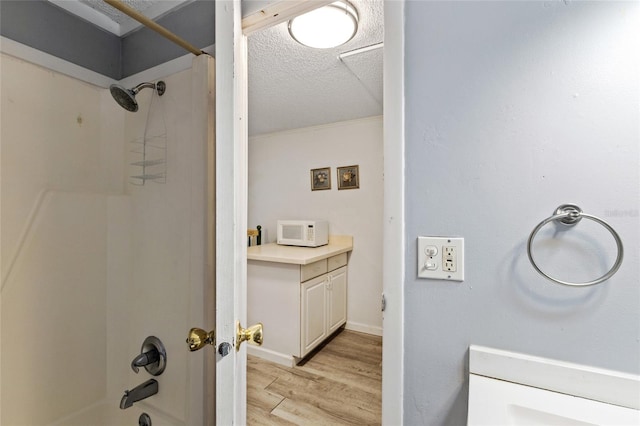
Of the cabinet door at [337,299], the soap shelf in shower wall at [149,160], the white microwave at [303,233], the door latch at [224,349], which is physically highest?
the soap shelf in shower wall at [149,160]

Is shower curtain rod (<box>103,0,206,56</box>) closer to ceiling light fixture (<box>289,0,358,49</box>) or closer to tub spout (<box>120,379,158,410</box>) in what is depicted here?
ceiling light fixture (<box>289,0,358,49</box>)

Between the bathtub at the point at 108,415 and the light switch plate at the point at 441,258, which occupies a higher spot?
the light switch plate at the point at 441,258

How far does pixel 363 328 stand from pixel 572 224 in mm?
2662

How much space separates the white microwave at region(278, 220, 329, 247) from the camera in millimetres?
2846

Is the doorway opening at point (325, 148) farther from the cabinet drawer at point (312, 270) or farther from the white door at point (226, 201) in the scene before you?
the white door at point (226, 201)

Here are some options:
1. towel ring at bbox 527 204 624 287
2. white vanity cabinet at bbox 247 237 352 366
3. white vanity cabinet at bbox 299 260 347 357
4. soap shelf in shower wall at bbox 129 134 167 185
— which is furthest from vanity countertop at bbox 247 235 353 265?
towel ring at bbox 527 204 624 287

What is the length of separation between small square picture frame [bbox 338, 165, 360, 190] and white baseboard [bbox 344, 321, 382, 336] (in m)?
1.57

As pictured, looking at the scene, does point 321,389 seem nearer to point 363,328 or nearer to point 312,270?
point 312,270

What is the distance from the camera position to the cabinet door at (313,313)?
89.1 inches

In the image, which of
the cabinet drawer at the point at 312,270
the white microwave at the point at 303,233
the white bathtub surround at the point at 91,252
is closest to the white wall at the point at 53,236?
the white bathtub surround at the point at 91,252

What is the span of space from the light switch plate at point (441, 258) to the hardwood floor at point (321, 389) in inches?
55.6

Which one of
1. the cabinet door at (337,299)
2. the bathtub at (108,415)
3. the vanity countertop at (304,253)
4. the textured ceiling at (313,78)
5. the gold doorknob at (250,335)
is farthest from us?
the cabinet door at (337,299)

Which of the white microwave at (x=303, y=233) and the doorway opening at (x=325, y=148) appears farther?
the white microwave at (x=303, y=233)

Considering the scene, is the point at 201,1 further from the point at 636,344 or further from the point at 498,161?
the point at 636,344
